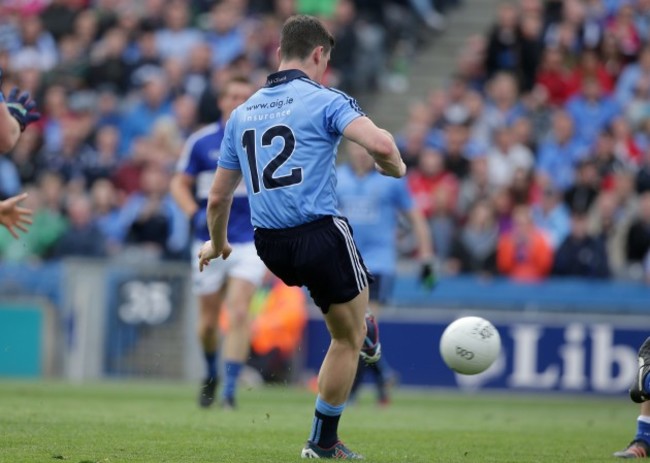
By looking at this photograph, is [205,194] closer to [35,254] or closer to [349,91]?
[35,254]

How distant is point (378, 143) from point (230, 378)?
5502 mm

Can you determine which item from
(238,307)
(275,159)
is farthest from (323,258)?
(238,307)

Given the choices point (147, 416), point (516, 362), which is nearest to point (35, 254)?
point (516, 362)

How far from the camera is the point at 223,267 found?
517 inches

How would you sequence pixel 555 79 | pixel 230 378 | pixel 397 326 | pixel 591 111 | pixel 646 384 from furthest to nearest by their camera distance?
pixel 555 79 < pixel 591 111 < pixel 397 326 < pixel 230 378 < pixel 646 384

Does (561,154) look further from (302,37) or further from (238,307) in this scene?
(302,37)

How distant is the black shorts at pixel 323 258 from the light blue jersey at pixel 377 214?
6404mm

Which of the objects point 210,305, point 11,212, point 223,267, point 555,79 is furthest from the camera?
point 555,79

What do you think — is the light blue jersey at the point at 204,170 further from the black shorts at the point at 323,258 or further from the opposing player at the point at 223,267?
the black shorts at the point at 323,258

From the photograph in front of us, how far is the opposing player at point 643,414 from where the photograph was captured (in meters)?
8.64

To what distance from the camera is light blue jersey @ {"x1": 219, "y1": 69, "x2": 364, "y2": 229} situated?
26.4 feet

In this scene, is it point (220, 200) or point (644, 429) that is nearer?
point (220, 200)

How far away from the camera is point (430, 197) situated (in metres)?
19.9

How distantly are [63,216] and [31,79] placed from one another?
10.7ft
